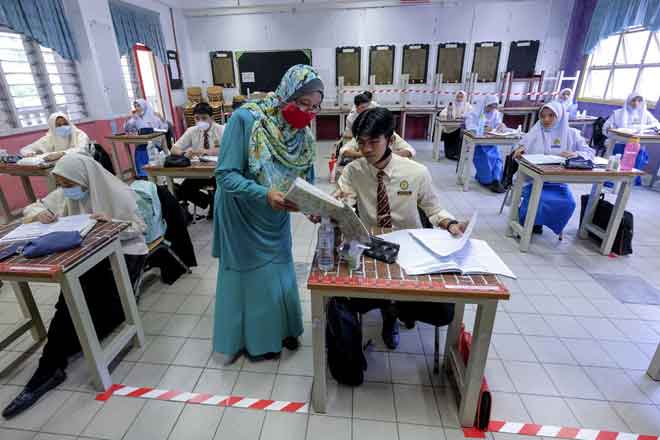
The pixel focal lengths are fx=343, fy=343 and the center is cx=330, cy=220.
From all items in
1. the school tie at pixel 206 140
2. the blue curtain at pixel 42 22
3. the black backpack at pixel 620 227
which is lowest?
the black backpack at pixel 620 227

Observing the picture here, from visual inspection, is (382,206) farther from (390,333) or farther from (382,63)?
(382,63)

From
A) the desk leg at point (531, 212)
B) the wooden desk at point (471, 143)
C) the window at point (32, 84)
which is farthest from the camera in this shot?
the wooden desk at point (471, 143)

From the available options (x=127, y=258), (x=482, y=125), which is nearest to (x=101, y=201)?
(x=127, y=258)

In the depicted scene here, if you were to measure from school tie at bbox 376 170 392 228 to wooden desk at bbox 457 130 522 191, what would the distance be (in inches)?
135

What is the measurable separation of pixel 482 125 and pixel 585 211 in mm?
1850

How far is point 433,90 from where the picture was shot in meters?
8.44

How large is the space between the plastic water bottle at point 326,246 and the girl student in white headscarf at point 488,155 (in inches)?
170

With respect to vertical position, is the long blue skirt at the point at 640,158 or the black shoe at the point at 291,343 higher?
the long blue skirt at the point at 640,158

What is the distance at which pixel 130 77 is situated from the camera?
682 cm

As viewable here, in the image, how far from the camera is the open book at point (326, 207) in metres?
1.19

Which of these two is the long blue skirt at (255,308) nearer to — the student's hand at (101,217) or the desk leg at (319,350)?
the desk leg at (319,350)

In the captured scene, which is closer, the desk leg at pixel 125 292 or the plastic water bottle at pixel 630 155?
the desk leg at pixel 125 292

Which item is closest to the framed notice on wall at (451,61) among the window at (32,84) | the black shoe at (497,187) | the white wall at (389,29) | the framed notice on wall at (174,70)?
the white wall at (389,29)

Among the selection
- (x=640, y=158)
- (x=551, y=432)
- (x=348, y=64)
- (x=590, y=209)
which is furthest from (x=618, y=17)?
(x=551, y=432)
